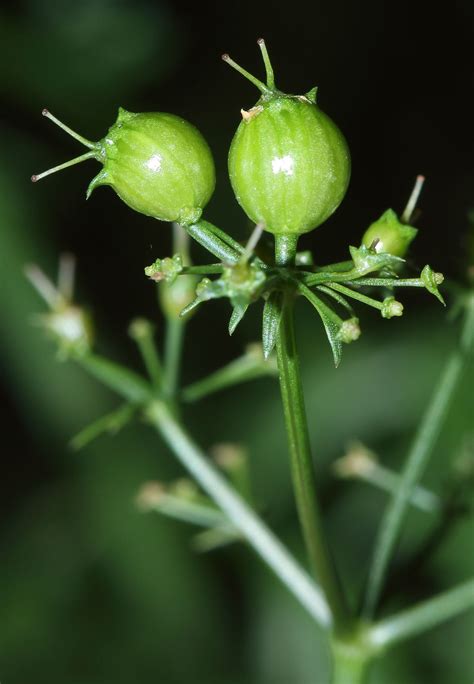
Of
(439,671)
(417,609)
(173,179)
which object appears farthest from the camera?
(439,671)

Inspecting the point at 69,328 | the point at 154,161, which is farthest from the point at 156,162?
the point at 69,328

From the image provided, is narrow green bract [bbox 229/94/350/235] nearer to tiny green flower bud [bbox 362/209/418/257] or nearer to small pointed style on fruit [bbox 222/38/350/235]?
small pointed style on fruit [bbox 222/38/350/235]

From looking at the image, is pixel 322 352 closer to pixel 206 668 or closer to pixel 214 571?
pixel 214 571

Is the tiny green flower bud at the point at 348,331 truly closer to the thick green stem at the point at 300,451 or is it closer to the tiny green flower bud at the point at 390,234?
the thick green stem at the point at 300,451

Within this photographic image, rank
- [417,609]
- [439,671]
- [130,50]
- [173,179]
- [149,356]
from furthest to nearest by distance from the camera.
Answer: [130,50]
[439,671]
[149,356]
[417,609]
[173,179]

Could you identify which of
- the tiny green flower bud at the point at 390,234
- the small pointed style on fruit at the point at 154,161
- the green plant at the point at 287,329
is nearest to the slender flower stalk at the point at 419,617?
the green plant at the point at 287,329

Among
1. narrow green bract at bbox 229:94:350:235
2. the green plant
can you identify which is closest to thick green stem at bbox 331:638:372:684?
the green plant

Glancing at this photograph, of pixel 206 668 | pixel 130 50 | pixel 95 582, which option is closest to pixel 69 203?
pixel 130 50
